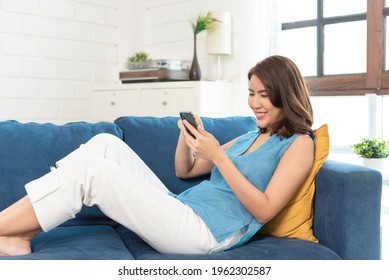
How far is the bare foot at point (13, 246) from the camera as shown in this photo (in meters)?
1.70

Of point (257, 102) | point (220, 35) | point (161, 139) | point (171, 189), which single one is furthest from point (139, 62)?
point (257, 102)

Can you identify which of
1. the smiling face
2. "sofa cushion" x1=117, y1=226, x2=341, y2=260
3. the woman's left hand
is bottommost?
"sofa cushion" x1=117, y1=226, x2=341, y2=260

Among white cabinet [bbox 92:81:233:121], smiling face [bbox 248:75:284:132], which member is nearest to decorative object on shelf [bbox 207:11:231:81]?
white cabinet [bbox 92:81:233:121]

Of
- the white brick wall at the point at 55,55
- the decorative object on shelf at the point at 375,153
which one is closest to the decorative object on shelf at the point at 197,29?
the white brick wall at the point at 55,55

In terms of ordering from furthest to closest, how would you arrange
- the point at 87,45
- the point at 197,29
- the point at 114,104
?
1. the point at 87,45
2. the point at 114,104
3. the point at 197,29

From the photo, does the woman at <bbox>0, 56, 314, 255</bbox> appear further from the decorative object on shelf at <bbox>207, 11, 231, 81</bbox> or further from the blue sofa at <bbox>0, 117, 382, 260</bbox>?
the decorative object on shelf at <bbox>207, 11, 231, 81</bbox>

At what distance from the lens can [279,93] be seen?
192 cm

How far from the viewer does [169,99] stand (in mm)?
3777

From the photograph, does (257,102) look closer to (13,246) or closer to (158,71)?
(13,246)

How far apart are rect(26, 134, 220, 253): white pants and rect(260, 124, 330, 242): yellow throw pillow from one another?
31 centimetres

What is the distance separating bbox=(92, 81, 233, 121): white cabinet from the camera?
12.0 ft

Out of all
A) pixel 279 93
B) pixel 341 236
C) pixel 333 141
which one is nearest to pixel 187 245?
pixel 341 236

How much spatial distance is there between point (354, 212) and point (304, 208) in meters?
0.21

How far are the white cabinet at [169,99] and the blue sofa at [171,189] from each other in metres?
1.22
